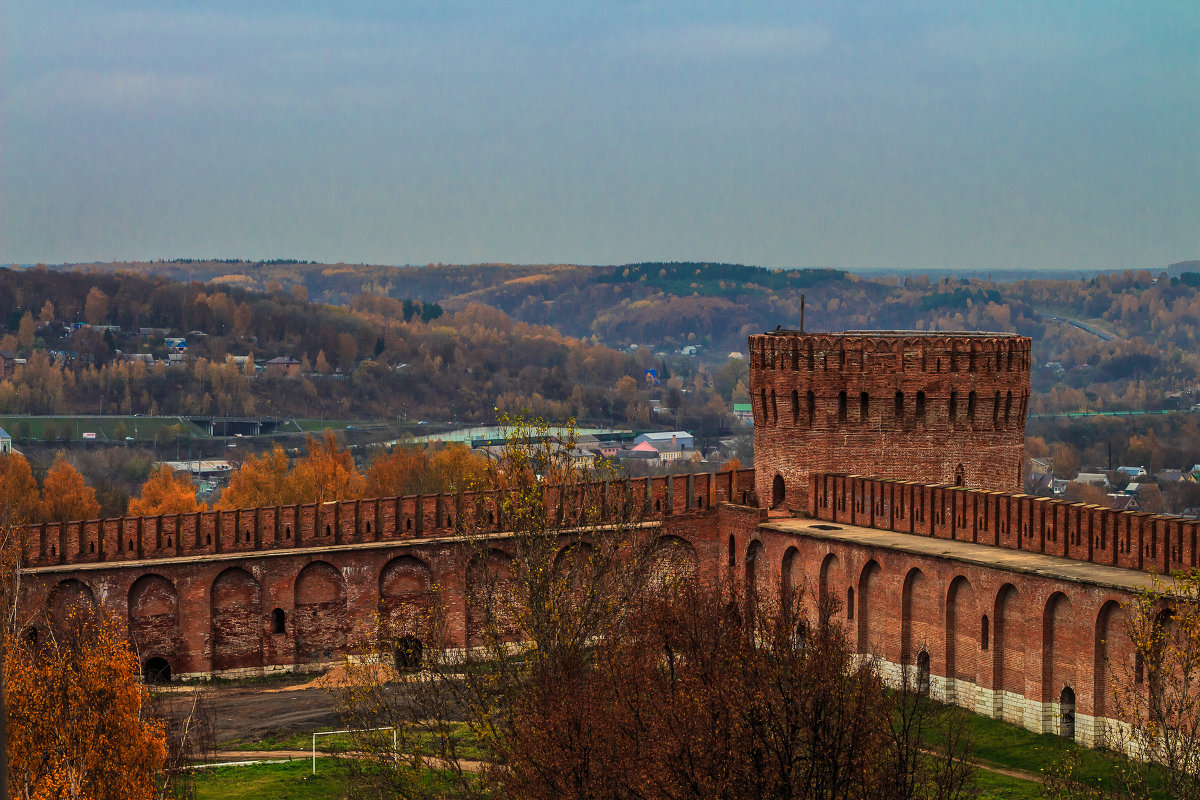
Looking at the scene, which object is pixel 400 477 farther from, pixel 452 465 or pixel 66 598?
pixel 66 598

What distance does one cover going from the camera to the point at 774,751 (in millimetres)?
22375

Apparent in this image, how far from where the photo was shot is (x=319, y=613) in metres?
41.8

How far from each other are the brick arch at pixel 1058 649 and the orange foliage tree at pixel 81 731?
56.2 ft

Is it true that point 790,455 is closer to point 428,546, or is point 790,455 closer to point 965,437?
point 965,437

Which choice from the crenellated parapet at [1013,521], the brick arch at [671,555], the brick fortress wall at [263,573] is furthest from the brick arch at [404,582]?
the crenellated parapet at [1013,521]

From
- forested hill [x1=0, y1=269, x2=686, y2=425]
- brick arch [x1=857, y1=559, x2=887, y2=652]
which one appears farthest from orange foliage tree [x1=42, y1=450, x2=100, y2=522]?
forested hill [x1=0, y1=269, x2=686, y2=425]

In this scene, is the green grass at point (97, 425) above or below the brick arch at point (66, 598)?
below

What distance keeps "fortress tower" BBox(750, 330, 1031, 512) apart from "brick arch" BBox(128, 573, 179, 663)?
15.1m

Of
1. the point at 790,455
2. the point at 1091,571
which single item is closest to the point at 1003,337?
the point at 790,455

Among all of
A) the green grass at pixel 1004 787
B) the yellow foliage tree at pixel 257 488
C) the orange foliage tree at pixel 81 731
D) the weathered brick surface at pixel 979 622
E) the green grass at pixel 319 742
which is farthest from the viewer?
the yellow foliage tree at pixel 257 488

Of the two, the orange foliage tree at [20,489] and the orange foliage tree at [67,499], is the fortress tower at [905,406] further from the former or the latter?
the orange foliage tree at [67,499]

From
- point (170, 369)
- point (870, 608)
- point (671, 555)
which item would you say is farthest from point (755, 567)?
point (170, 369)

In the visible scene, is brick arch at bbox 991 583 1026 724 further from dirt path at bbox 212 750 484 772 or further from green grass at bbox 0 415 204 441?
green grass at bbox 0 415 204 441

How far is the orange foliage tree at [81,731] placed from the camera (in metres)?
24.2
